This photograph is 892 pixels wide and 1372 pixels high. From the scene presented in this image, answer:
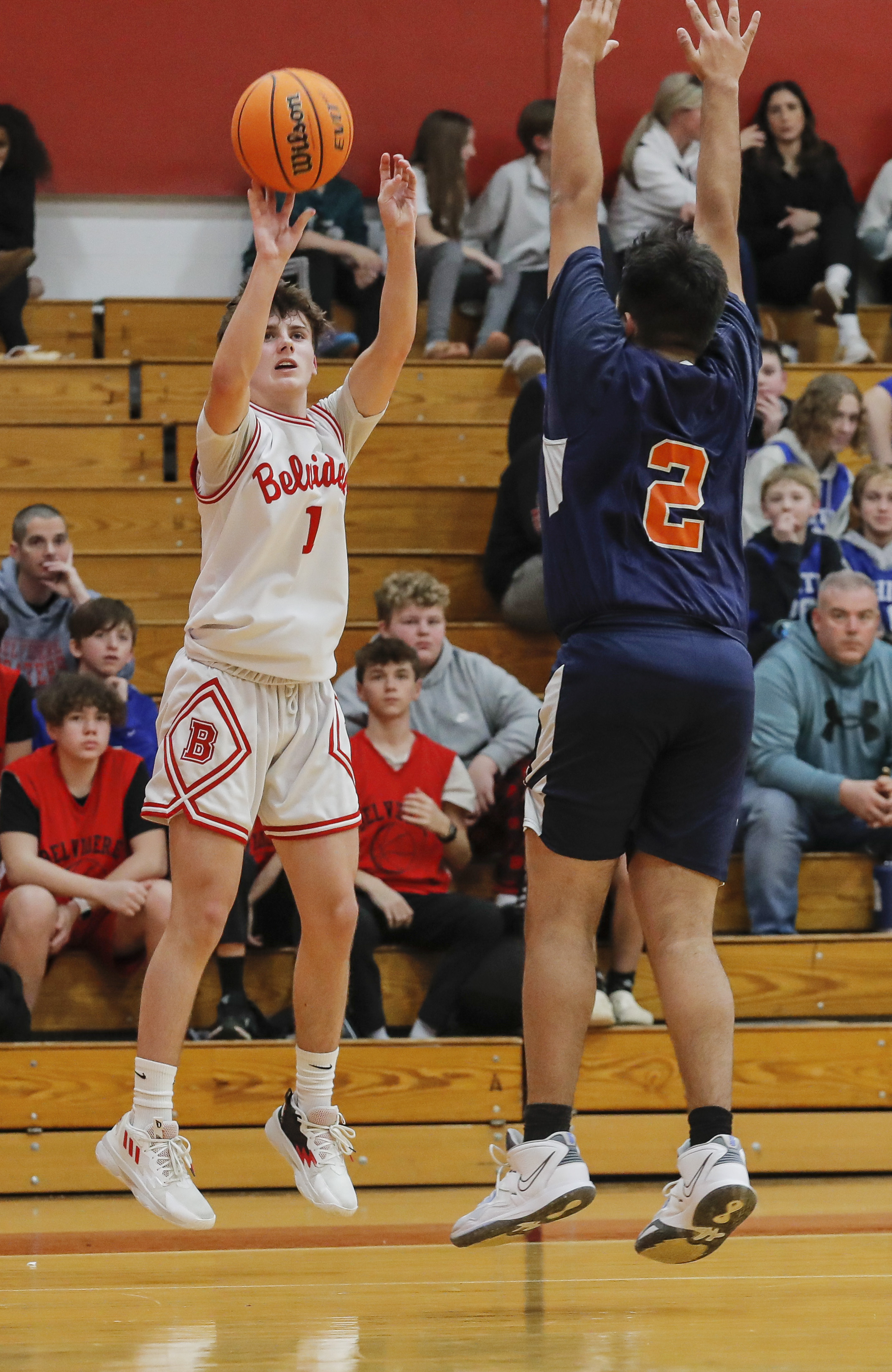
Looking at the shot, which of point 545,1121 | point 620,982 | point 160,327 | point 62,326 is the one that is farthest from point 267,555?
point 62,326

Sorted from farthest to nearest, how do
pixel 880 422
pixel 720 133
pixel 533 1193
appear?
pixel 880 422
pixel 720 133
pixel 533 1193

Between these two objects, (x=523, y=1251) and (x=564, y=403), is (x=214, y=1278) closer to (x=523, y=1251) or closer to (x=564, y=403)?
(x=523, y=1251)

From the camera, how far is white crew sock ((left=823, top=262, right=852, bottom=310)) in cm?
822

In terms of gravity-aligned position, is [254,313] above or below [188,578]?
above

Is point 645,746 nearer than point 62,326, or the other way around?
point 645,746

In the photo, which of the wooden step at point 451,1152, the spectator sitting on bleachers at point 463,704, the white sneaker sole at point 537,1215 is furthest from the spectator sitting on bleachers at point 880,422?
the white sneaker sole at point 537,1215

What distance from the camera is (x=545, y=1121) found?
312cm

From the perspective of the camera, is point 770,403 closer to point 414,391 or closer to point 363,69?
point 414,391

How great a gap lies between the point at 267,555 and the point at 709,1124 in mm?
1415

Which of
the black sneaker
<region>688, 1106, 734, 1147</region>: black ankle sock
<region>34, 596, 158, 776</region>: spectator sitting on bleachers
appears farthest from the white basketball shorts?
<region>34, 596, 158, 776</region>: spectator sitting on bleachers

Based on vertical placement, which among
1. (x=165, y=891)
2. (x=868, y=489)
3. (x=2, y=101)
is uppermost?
(x=2, y=101)

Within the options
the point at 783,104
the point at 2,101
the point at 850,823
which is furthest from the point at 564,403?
the point at 2,101

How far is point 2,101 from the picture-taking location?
29.1 feet

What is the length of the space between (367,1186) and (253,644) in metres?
2.12
